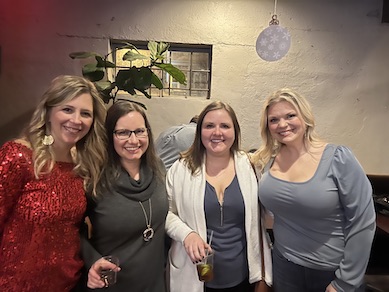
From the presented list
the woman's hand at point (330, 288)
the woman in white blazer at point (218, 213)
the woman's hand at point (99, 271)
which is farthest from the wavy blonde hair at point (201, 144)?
the woman's hand at point (330, 288)

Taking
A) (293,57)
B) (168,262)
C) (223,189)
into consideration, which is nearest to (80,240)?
(168,262)

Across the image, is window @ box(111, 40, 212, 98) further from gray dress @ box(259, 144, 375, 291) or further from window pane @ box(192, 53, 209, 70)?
gray dress @ box(259, 144, 375, 291)

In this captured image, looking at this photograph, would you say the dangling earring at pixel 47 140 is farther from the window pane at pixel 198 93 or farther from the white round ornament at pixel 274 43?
the window pane at pixel 198 93

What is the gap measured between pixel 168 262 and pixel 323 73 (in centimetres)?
253

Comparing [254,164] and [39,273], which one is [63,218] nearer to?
[39,273]

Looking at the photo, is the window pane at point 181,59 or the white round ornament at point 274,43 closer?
the white round ornament at point 274,43

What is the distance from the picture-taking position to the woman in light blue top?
1.41m

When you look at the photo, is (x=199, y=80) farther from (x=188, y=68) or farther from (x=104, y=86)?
(x=104, y=86)

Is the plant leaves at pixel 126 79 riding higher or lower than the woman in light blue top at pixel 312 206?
higher

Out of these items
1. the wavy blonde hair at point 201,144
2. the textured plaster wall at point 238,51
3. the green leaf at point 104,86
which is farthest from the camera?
the textured plaster wall at point 238,51

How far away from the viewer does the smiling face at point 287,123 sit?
1.54 meters

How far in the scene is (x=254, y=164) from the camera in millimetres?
1746

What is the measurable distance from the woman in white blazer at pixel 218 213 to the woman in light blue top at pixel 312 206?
0.12m

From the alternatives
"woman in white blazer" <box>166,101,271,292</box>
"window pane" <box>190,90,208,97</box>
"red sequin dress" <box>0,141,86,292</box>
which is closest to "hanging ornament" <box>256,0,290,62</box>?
"window pane" <box>190,90,208,97</box>
